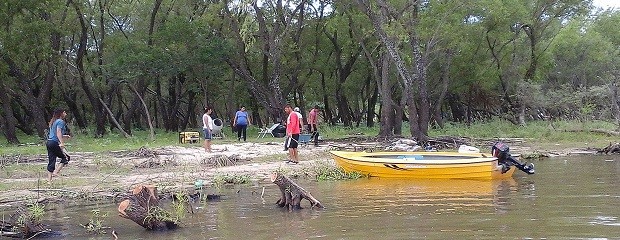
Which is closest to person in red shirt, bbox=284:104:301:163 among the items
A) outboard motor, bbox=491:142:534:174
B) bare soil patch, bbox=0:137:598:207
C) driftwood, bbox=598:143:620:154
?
bare soil patch, bbox=0:137:598:207

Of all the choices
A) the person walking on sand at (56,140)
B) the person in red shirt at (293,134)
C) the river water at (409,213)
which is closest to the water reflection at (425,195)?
the river water at (409,213)

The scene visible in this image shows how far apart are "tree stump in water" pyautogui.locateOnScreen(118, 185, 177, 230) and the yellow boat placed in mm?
6872

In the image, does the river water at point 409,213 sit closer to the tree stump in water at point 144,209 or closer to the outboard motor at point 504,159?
the tree stump in water at point 144,209

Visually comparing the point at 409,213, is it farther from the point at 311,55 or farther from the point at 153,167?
the point at 311,55

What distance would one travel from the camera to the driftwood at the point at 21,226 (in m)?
8.85

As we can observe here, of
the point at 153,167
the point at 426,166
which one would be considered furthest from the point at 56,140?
the point at 426,166

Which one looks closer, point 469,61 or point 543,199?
point 543,199

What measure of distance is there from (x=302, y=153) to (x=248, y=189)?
6.88 meters

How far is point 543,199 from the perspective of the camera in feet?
37.4

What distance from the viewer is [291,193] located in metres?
10.6

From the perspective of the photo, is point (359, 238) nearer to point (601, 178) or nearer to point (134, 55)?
point (601, 178)

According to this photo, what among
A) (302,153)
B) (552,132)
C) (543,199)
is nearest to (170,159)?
(302,153)

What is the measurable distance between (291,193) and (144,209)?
2614 millimetres

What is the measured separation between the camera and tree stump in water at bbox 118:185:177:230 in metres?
8.78
